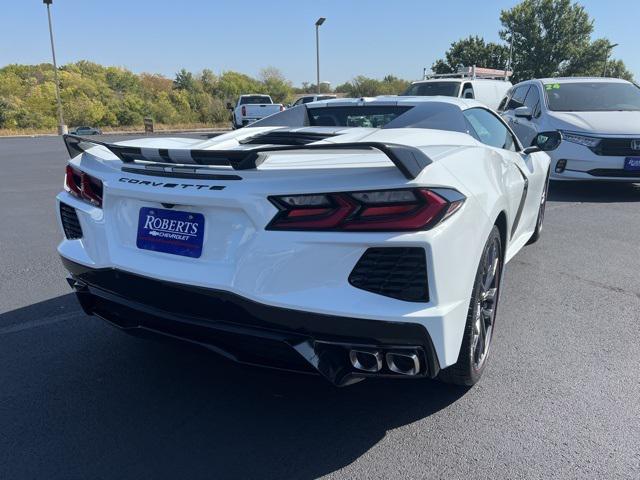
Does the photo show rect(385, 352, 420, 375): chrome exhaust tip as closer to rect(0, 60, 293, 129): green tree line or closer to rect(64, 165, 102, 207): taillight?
rect(64, 165, 102, 207): taillight

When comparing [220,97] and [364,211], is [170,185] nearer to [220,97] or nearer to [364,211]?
[364,211]

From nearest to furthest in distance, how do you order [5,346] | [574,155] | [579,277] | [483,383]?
1. [483,383]
2. [5,346]
3. [579,277]
4. [574,155]

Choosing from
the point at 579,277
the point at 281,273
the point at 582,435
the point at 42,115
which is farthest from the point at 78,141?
the point at 42,115

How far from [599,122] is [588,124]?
178mm

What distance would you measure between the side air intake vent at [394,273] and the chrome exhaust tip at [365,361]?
0.87 ft

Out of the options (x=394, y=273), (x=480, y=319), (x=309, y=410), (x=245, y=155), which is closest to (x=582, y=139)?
(x=480, y=319)

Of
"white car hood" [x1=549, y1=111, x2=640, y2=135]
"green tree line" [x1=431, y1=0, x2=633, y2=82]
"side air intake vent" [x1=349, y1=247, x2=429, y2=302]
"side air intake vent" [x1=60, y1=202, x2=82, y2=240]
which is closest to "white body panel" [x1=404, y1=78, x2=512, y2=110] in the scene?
"white car hood" [x1=549, y1=111, x2=640, y2=135]

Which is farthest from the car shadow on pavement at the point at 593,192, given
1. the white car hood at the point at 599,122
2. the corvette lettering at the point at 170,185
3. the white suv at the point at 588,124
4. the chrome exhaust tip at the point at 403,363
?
the corvette lettering at the point at 170,185

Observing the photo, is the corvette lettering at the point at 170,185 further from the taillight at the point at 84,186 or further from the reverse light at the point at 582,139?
the reverse light at the point at 582,139

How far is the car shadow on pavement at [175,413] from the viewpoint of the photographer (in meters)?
2.21

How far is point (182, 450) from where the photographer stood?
89.7 inches

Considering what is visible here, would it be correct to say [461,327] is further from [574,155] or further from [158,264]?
[574,155]

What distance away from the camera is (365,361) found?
2.12 metres

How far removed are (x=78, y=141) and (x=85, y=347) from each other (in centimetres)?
123
